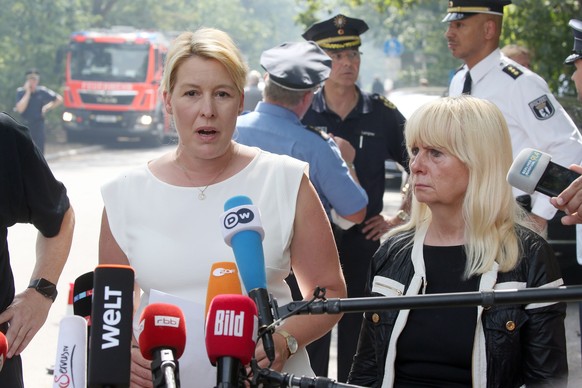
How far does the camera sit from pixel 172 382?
7.20 feet

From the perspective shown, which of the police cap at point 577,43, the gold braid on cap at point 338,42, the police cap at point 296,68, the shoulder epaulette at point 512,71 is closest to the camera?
the police cap at point 577,43

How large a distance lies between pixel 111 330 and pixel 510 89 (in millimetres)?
4514

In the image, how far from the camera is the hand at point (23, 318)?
3.62 metres

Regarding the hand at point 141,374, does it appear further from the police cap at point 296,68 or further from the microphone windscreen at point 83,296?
the police cap at point 296,68

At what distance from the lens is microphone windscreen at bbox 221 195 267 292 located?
2.53m

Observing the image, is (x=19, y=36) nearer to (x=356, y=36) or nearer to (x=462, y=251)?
(x=356, y=36)

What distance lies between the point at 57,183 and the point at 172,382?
71.0 inches

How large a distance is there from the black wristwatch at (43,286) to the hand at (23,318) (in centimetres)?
2

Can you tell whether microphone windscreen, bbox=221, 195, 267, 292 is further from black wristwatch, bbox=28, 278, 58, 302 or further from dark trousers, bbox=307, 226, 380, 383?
dark trousers, bbox=307, 226, 380, 383

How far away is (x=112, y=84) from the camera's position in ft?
110

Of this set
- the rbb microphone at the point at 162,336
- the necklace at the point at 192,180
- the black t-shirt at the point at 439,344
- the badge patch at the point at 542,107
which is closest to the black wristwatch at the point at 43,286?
the necklace at the point at 192,180

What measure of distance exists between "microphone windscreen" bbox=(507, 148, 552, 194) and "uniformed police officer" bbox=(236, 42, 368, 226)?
2.49 metres

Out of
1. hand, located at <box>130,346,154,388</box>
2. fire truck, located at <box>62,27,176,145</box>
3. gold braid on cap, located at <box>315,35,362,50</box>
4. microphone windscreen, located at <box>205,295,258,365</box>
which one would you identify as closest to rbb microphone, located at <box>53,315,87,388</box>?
microphone windscreen, located at <box>205,295,258,365</box>

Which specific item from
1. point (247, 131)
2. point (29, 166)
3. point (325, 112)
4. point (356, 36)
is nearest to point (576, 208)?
point (29, 166)
